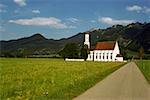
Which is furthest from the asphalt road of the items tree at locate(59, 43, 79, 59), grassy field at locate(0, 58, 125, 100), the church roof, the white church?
the church roof

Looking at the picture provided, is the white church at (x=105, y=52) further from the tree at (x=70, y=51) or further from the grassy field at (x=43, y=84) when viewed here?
the grassy field at (x=43, y=84)

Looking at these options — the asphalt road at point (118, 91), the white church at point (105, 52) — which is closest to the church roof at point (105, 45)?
the white church at point (105, 52)

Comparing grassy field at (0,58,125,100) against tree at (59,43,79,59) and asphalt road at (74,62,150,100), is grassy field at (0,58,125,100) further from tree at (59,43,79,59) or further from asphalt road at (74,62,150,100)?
tree at (59,43,79,59)

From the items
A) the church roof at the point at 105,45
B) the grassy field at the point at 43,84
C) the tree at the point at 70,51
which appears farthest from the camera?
the church roof at the point at 105,45

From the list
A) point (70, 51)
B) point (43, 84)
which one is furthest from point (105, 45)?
point (43, 84)

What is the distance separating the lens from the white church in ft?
542

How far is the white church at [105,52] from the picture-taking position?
542 feet

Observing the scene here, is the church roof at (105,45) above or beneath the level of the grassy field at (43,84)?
above

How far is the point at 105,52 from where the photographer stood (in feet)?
557

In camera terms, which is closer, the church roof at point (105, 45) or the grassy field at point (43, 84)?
the grassy field at point (43, 84)

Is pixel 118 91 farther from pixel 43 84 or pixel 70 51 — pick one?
pixel 70 51

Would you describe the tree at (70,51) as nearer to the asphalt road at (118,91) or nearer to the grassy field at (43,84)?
the grassy field at (43,84)

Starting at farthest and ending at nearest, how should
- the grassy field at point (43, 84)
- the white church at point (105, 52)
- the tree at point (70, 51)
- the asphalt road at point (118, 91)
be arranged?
1. the white church at point (105, 52)
2. the tree at point (70, 51)
3. the grassy field at point (43, 84)
4. the asphalt road at point (118, 91)

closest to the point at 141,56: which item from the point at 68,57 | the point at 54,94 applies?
the point at 68,57
